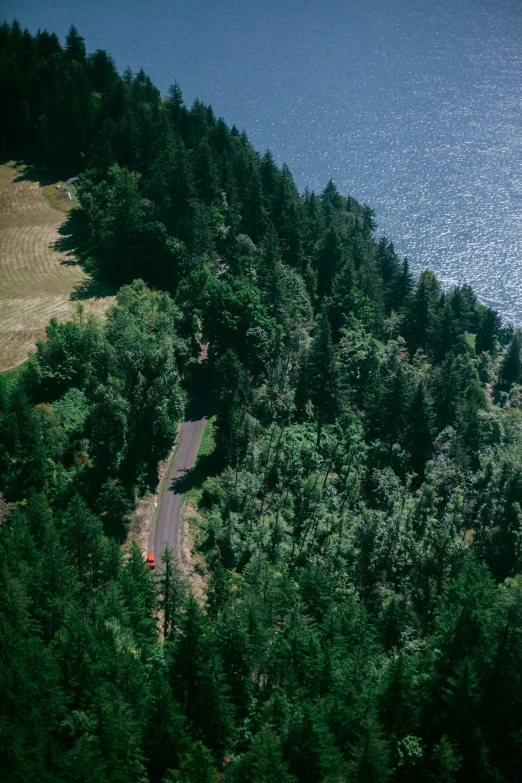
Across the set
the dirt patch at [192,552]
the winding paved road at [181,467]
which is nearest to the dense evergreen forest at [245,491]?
the dirt patch at [192,552]

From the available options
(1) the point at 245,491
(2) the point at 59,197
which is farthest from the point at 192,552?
(2) the point at 59,197

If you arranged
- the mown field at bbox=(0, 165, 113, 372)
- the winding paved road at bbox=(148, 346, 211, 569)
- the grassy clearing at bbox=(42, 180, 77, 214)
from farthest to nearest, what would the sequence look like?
the grassy clearing at bbox=(42, 180, 77, 214), the mown field at bbox=(0, 165, 113, 372), the winding paved road at bbox=(148, 346, 211, 569)

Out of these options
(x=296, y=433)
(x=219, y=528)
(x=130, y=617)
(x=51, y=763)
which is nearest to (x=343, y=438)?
(x=296, y=433)

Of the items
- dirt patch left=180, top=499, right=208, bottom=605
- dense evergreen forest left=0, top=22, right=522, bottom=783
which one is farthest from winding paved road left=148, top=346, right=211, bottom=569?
dense evergreen forest left=0, top=22, right=522, bottom=783

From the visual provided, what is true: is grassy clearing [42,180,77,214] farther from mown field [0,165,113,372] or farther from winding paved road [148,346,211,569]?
winding paved road [148,346,211,569]

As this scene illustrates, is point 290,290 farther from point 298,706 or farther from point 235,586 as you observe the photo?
point 298,706

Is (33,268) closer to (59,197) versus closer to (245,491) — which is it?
(59,197)
